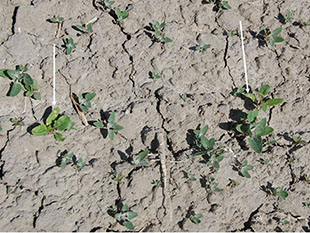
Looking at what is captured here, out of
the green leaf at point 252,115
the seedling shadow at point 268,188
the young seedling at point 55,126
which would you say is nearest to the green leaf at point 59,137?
the young seedling at point 55,126

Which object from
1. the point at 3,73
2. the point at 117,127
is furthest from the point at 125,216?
the point at 3,73

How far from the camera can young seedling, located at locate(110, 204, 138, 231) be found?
261 centimetres

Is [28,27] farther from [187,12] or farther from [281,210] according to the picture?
[281,210]

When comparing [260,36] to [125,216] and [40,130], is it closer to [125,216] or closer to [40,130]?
[125,216]

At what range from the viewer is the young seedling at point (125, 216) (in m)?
2.61

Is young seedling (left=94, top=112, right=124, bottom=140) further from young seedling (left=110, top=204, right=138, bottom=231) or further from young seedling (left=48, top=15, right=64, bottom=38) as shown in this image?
young seedling (left=48, top=15, right=64, bottom=38)

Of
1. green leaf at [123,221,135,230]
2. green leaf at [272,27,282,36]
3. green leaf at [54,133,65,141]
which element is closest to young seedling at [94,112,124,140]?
green leaf at [54,133,65,141]

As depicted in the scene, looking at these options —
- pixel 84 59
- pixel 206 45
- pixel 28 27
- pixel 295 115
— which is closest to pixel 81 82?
pixel 84 59

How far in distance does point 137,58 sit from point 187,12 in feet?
2.58

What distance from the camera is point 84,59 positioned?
3.33 m

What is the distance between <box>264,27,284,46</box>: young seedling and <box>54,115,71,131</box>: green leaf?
213 cm

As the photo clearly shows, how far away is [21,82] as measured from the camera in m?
3.18

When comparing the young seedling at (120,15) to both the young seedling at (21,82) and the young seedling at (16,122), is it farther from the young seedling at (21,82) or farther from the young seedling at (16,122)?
the young seedling at (16,122)

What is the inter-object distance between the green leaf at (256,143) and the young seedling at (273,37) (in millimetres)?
1088
